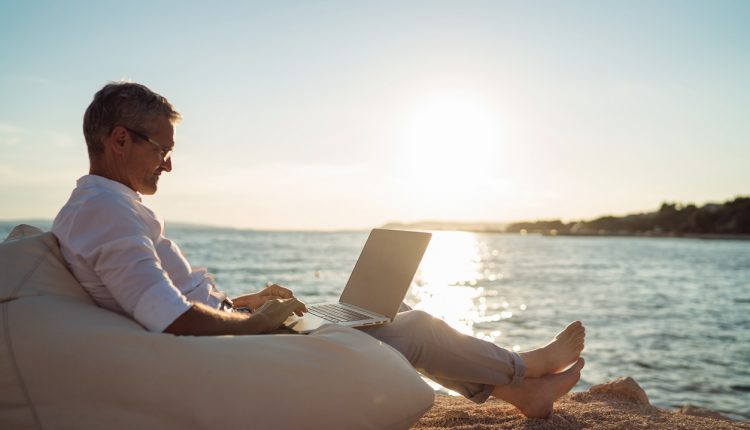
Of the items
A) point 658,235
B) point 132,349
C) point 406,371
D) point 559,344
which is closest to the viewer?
point 132,349

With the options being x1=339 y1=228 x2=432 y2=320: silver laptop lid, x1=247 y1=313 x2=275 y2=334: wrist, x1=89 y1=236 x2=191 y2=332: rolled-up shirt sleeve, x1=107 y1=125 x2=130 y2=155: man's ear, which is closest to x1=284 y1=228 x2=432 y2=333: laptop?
x1=339 y1=228 x2=432 y2=320: silver laptop lid

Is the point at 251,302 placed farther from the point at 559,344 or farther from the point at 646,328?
the point at 646,328

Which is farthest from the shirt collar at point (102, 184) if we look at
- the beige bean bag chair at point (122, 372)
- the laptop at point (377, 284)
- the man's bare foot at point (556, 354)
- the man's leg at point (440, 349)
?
the man's bare foot at point (556, 354)

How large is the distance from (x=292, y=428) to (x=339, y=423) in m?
0.19

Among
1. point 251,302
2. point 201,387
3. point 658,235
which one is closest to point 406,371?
point 201,387

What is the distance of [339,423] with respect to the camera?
7.28ft

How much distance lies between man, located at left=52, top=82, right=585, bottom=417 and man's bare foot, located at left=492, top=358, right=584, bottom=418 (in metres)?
0.02

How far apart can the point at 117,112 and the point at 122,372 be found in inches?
39.1

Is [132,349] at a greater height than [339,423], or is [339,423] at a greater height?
[132,349]

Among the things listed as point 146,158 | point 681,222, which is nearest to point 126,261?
point 146,158

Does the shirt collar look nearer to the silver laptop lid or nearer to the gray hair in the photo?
the gray hair

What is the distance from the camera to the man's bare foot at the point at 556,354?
318 cm

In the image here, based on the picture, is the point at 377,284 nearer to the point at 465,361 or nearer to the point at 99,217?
A: the point at 465,361

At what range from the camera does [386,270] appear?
10.2ft
